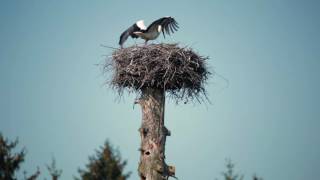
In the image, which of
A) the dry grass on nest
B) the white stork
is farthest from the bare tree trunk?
the white stork

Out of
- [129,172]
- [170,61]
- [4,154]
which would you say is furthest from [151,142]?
[129,172]

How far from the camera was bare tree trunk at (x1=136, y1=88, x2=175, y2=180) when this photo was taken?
8461 mm

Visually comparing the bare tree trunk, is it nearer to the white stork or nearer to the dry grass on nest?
the dry grass on nest

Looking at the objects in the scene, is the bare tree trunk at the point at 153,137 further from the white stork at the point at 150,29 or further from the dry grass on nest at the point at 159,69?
the white stork at the point at 150,29

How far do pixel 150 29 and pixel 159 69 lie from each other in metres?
2.13

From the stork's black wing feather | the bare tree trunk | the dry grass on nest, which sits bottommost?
the bare tree trunk

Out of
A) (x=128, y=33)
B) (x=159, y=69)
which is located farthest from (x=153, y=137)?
(x=128, y=33)

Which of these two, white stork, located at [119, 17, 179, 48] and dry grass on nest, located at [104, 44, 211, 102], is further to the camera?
white stork, located at [119, 17, 179, 48]

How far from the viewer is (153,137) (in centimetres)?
866

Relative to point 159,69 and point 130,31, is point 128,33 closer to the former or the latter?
point 130,31

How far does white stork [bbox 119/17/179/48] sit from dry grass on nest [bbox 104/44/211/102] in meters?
1.21

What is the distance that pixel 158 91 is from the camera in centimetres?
912

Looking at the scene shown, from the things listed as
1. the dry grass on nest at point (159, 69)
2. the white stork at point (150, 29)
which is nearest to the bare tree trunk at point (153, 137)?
the dry grass on nest at point (159, 69)

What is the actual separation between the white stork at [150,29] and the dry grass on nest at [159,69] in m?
1.21
